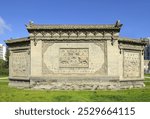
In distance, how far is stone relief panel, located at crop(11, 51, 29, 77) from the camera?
25656 mm

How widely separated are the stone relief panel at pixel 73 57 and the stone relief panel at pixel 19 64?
12.6ft

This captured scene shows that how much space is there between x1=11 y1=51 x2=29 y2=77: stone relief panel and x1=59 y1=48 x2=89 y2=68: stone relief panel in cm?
385

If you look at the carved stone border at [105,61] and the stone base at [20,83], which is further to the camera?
the stone base at [20,83]

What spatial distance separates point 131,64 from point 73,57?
646 centimetres

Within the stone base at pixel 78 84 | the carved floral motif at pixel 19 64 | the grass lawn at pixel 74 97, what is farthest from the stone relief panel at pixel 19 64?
the grass lawn at pixel 74 97

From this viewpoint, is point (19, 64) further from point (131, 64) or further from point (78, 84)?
point (131, 64)

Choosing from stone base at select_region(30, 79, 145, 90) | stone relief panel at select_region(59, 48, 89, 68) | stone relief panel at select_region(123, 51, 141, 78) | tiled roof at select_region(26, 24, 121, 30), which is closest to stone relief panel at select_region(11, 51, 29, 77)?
stone base at select_region(30, 79, 145, 90)

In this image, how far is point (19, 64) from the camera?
26.5 meters

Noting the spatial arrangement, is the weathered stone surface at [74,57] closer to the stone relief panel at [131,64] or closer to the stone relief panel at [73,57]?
the stone relief panel at [73,57]

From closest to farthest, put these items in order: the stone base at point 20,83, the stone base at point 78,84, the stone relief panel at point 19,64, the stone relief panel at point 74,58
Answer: the stone base at point 78,84, the stone relief panel at point 74,58, the stone base at point 20,83, the stone relief panel at point 19,64

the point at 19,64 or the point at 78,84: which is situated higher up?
the point at 19,64

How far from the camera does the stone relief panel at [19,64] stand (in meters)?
25.7

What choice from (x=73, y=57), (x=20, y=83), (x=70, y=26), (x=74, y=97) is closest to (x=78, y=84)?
(x=73, y=57)

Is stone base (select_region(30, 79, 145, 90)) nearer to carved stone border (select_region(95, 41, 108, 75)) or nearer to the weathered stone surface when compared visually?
the weathered stone surface
